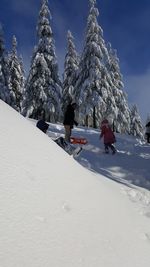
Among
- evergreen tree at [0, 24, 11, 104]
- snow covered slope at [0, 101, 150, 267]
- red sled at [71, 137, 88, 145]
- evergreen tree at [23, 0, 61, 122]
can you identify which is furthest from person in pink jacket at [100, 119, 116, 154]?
evergreen tree at [23, 0, 61, 122]

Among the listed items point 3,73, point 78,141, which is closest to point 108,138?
point 78,141

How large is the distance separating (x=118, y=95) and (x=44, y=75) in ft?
43.3

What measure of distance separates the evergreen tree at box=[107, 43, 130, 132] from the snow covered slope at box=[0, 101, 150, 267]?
39.6m

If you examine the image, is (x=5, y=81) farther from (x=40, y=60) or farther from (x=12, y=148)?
(x=12, y=148)

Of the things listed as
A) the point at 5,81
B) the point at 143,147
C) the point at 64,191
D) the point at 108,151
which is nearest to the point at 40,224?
the point at 64,191

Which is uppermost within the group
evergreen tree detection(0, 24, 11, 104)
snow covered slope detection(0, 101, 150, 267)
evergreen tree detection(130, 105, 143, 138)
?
evergreen tree detection(0, 24, 11, 104)

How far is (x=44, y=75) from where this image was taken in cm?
3591

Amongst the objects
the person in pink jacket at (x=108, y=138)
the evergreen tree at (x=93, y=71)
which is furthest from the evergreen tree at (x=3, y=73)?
the person in pink jacket at (x=108, y=138)

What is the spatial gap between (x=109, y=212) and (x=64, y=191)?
33.1 inches

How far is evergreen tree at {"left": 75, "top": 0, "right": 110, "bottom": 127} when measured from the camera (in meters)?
35.6

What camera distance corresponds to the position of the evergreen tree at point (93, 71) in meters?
35.6

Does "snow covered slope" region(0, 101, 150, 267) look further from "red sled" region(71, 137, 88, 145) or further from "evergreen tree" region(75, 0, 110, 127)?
"evergreen tree" region(75, 0, 110, 127)

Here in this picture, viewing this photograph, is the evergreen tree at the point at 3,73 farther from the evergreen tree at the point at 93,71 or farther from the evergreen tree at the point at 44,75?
the evergreen tree at the point at 93,71

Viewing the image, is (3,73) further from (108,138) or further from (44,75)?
(108,138)
